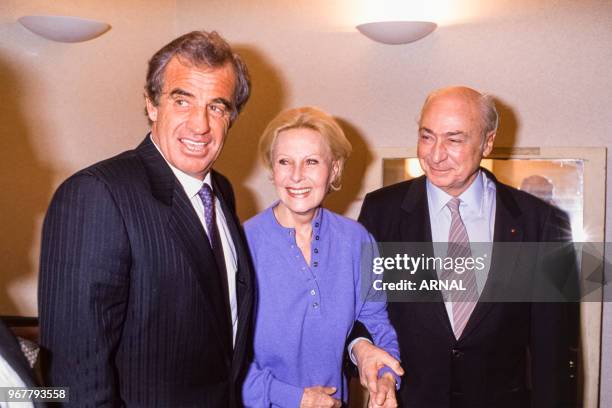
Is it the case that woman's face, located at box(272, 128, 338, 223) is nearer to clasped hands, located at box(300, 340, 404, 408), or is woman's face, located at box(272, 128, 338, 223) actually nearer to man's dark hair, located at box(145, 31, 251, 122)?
man's dark hair, located at box(145, 31, 251, 122)

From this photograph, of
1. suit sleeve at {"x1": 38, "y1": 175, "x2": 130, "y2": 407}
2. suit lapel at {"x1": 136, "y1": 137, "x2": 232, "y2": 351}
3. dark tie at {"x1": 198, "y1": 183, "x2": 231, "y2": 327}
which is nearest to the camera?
suit sleeve at {"x1": 38, "y1": 175, "x2": 130, "y2": 407}

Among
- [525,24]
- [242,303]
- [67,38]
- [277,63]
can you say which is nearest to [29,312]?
[67,38]

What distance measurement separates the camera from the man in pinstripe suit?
119cm

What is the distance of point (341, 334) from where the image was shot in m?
1.77

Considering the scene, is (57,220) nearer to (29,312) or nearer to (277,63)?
(29,312)

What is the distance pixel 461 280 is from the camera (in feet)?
6.59

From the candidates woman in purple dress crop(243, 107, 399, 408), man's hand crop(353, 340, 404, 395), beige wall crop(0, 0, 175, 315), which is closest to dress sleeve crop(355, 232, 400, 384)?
woman in purple dress crop(243, 107, 399, 408)

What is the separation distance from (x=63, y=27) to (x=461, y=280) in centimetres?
185

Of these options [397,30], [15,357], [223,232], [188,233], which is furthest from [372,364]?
[397,30]

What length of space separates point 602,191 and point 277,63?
1.90m

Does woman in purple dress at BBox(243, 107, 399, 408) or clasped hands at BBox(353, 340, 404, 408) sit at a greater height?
woman in purple dress at BBox(243, 107, 399, 408)

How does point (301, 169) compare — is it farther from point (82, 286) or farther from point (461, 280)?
point (82, 286)

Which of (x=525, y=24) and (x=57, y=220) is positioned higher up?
(x=525, y=24)

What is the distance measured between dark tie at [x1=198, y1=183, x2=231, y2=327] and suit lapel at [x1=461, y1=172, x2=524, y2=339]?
2.88 feet
